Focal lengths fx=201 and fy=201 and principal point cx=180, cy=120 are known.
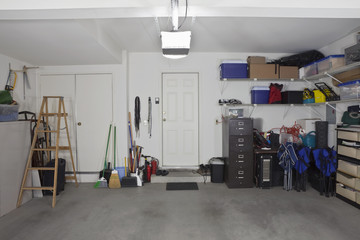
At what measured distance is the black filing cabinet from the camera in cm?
371

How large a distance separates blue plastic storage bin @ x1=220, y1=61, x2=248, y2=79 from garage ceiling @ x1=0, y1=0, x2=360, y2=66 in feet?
1.14

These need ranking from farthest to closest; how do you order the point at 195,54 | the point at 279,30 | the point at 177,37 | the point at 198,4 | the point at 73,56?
the point at 195,54 < the point at 73,56 < the point at 279,30 < the point at 177,37 < the point at 198,4

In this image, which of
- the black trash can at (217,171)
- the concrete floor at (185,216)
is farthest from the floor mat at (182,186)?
the black trash can at (217,171)

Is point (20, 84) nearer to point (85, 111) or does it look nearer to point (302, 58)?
point (85, 111)

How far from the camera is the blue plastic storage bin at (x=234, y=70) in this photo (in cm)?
399

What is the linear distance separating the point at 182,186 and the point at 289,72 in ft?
10.1

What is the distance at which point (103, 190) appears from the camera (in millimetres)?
3691

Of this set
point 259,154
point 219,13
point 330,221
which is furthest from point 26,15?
point 330,221

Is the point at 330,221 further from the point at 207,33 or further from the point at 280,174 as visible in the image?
the point at 207,33

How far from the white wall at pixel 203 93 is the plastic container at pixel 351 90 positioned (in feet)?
4.13

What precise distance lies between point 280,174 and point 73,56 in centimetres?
432

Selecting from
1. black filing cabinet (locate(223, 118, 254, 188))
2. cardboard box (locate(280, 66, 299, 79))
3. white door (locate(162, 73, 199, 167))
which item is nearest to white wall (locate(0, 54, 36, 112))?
white door (locate(162, 73, 199, 167))

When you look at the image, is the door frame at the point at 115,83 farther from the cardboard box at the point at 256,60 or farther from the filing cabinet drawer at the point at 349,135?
the filing cabinet drawer at the point at 349,135

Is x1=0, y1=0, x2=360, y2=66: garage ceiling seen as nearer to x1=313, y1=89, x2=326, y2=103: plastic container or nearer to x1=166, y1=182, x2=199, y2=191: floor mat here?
x1=313, y1=89, x2=326, y2=103: plastic container
